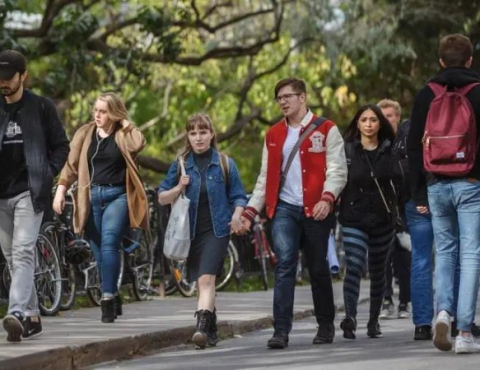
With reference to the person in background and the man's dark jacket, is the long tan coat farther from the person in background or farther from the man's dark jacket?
the person in background

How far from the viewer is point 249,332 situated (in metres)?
13.1

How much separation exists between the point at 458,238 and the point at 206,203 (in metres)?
2.11

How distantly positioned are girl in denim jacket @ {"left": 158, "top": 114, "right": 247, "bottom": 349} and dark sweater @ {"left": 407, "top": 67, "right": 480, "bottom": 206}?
60.9 inches

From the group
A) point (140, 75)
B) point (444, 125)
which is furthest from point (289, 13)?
point (444, 125)

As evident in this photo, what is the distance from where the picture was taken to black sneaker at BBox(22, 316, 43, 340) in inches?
421

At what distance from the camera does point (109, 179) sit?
1220 centimetres

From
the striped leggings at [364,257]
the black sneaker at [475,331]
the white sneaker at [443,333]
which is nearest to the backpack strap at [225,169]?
the striped leggings at [364,257]

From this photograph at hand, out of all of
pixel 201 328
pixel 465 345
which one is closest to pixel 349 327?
pixel 201 328

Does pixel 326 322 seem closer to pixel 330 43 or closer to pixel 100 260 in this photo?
pixel 100 260

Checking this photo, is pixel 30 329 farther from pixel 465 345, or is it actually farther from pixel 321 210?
pixel 465 345

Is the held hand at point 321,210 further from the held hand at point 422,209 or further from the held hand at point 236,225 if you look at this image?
the held hand at point 422,209

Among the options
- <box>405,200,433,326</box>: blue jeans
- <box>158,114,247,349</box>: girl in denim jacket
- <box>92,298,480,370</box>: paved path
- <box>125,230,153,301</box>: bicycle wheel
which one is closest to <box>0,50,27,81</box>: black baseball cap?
<box>158,114,247,349</box>: girl in denim jacket

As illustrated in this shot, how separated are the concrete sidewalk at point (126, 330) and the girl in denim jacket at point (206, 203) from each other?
1.83 feet

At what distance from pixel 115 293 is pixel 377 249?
227 cm
